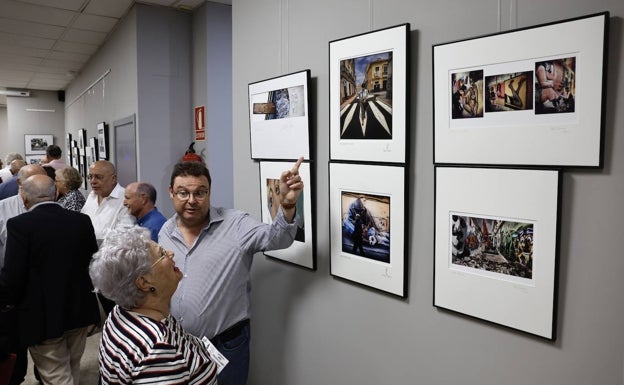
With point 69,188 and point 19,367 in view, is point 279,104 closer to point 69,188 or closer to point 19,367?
point 19,367

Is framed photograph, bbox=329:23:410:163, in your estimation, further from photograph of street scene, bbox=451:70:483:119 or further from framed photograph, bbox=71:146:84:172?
framed photograph, bbox=71:146:84:172

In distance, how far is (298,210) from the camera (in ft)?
7.10

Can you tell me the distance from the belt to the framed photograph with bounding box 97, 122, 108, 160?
463cm

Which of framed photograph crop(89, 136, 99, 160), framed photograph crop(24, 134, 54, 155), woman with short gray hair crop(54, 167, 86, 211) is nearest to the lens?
woman with short gray hair crop(54, 167, 86, 211)

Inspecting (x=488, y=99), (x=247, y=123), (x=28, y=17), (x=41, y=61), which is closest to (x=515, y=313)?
(x=488, y=99)

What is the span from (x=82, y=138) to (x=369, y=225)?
24.6 feet

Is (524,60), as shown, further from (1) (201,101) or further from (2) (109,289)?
(1) (201,101)

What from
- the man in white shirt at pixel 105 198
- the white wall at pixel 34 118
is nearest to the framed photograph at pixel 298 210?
the man in white shirt at pixel 105 198

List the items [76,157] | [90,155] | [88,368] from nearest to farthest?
1. [88,368]
2. [90,155]
3. [76,157]

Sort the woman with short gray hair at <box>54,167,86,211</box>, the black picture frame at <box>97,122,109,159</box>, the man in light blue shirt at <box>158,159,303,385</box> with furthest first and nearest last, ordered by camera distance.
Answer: the black picture frame at <box>97,122,109,159</box>
the woman with short gray hair at <box>54,167,86,211</box>
the man in light blue shirt at <box>158,159,303,385</box>

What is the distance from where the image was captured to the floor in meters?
3.33

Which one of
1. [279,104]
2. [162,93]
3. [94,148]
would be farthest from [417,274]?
[94,148]

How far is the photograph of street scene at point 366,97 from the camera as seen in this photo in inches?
65.6

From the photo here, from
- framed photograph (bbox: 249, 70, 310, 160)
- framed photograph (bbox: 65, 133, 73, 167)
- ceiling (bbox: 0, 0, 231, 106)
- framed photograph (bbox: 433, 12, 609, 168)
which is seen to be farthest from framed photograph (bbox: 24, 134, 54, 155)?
framed photograph (bbox: 433, 12, 609, 168)
